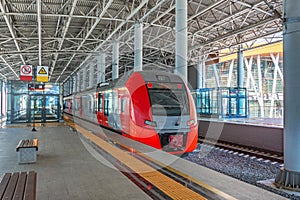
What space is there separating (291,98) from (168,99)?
3508 millimetres

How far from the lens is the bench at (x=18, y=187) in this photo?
3.19 m

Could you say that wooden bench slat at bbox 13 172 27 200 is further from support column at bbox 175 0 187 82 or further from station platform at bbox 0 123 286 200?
support column at bbox 175 0 187 82

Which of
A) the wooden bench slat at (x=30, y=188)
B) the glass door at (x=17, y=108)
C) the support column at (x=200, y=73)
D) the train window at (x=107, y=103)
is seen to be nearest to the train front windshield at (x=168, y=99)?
the train window at (x=107, y=103)

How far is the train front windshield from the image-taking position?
7953 millimetres

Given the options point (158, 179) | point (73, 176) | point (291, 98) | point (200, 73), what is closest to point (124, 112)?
point (73, 176)

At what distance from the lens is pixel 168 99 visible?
325 inches

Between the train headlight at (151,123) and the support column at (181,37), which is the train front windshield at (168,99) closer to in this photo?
the train headlight at (151,123)

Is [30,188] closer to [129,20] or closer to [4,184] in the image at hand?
[4,184]

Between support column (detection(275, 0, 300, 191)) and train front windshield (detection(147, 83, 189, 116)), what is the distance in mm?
3040

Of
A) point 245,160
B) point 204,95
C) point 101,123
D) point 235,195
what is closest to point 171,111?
point 245,160

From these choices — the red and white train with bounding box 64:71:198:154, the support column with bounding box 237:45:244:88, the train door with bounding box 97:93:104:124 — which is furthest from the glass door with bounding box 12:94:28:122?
the support column with bounding box 237:45:244:88

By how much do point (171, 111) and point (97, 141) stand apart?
3256 mm

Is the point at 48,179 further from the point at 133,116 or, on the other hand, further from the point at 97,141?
the point at 97,141

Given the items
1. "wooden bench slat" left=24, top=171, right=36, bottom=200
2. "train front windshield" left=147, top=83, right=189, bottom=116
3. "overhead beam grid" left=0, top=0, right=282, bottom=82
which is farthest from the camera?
"overhead beam grid" left=0, top=0, right=282, bottom=82
